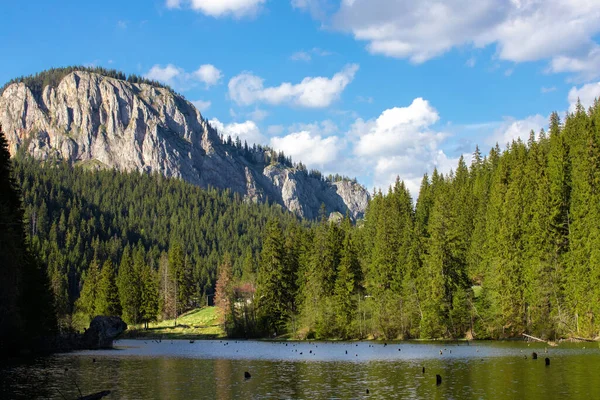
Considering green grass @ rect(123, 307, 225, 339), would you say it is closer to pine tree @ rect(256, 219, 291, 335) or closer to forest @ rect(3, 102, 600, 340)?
forest @ rect(3, 102, 600, 340)

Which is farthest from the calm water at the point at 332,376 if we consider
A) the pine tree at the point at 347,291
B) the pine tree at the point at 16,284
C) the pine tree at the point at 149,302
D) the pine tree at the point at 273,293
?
the pine tree at the point at 149,302

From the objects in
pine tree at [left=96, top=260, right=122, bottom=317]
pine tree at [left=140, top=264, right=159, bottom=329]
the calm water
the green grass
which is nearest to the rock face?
the calm water

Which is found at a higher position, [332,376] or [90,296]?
[90,296]

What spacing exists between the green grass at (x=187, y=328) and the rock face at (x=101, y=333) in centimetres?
3094

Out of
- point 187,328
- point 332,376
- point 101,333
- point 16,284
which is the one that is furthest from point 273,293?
point 16,284

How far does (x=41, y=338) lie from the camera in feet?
235

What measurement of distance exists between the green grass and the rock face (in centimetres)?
3094

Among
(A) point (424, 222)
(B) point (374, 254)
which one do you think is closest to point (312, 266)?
(B) point (374, 254)

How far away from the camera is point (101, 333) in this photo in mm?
93000

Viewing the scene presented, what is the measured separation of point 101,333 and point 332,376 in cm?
5866

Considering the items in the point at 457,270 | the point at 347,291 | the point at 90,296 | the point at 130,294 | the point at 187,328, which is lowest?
the point at 187,328

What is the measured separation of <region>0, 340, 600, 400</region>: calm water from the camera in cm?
3584

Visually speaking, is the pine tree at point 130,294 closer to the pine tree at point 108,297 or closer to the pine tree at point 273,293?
the pine tree at point 108,297

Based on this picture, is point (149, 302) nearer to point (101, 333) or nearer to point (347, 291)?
point (101, 333)
